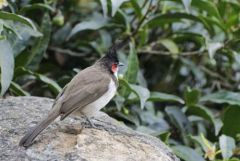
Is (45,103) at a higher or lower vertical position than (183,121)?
higher

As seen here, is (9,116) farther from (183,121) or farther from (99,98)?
(183,121)

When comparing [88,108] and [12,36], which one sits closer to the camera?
[88,108]

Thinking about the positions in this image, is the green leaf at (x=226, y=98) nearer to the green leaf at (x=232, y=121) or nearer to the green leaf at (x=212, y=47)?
the green leaf at (x=232, y=121)

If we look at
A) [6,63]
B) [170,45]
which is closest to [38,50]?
[6,63]

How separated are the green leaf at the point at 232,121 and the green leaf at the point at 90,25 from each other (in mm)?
1268

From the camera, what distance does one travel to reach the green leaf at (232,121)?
15.4 feet

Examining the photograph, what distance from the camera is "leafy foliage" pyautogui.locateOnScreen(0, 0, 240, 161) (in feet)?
14.8

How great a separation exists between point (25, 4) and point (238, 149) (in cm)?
198

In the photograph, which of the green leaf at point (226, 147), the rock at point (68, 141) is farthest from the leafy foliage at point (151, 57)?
the rock at point (68, 141)

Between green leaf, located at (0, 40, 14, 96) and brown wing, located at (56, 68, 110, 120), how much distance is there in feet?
1.28

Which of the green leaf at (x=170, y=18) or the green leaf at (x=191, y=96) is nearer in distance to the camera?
the green leaf at (x=191, y=96)

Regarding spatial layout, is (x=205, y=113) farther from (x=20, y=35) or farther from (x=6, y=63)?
(x=6, y=63)

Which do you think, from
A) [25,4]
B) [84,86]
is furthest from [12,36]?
[84,86]

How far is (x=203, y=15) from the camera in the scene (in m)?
5.39
